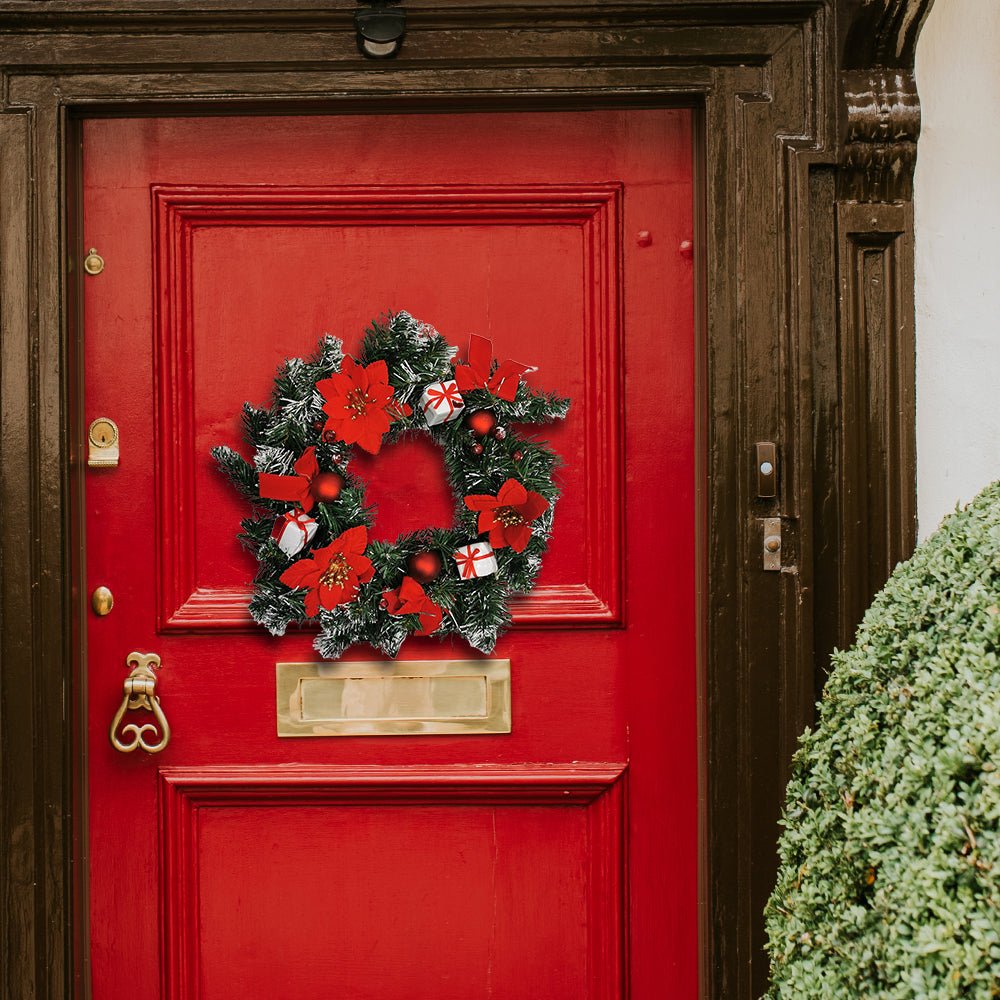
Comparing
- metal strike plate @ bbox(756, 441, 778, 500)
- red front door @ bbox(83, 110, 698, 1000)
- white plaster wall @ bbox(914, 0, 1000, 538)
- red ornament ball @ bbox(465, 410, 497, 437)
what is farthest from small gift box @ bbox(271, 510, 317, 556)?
white plaster wall @ bbox(914, 0, 1000, 538)

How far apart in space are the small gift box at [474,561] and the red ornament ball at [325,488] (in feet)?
0.92

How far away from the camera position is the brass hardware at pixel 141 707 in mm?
1969

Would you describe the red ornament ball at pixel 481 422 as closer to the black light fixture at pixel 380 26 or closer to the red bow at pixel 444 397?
the red bow at pixel 444 397

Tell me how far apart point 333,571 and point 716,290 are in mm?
975

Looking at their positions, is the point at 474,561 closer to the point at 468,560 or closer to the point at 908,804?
the point at 468,560

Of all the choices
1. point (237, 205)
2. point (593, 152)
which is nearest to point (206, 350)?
point (237, 205)

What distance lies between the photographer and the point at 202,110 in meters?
1.96

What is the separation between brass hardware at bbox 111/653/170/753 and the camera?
1.97m

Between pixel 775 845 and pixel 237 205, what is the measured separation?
5.78ft

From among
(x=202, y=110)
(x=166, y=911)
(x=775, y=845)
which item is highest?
(x=202, y=110)

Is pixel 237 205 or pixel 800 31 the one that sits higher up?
pixel 800 31

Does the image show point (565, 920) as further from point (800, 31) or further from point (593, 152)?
point (800, 31)

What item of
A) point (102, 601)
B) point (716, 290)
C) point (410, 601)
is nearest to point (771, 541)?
point (716, 290)

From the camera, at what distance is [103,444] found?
1984mm
